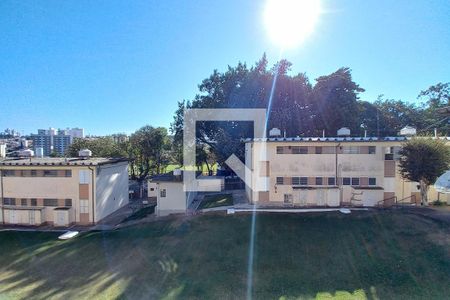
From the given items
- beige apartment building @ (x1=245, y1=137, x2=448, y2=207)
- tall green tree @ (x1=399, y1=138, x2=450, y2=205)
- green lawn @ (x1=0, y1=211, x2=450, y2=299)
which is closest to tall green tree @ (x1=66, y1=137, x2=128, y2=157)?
green lawn @ (x1=0, y1=211, x2=450, y2=299)

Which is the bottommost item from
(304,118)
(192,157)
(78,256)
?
(78,256)

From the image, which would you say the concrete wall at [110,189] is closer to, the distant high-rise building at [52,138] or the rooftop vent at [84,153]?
the rooftop vent at [84,153]

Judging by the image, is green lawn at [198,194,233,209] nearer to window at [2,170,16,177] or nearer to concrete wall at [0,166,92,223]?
concrete wall at [0,166,92,223]

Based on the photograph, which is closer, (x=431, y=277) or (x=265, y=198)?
(x=431, y=277)

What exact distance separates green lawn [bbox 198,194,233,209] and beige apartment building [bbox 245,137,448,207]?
3.16m

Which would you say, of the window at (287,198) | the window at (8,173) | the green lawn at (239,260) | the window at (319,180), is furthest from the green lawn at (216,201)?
the window at (8,173)

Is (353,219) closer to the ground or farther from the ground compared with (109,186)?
closer to the ground

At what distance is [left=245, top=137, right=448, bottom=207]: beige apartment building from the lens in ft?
65.3

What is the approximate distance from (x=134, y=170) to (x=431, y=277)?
3489 centimetres

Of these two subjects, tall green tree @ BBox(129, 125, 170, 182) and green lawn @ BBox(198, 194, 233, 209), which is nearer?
green lawn @ BBox(198, 194, 233, 209)

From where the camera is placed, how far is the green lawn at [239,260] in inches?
448

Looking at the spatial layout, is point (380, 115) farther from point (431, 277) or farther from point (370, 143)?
→ point (431, 277)

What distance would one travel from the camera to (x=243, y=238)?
15586 mm

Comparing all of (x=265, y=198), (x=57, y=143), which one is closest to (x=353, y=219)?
(x=265, y=198)
